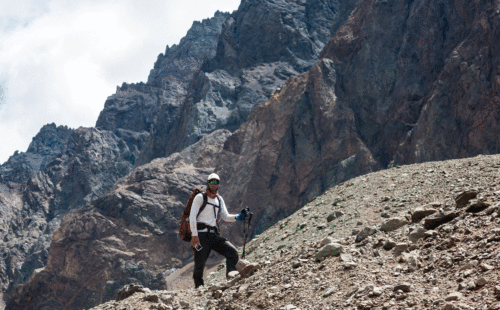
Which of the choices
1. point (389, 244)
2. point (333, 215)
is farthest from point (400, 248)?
point (333, 215)

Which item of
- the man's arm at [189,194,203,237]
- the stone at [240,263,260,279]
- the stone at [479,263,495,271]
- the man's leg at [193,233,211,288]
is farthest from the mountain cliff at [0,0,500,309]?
the stone at [479,263,495,271]

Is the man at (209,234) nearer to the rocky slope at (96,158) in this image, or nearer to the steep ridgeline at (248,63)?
the steep ridgeline at (248,63)

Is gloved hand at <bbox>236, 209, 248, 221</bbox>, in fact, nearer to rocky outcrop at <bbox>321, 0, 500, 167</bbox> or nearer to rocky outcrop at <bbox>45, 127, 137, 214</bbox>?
rocky outcrop at <bbox>321, 0, 500, 167</bbox>

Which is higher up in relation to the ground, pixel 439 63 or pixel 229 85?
pixel 229 85

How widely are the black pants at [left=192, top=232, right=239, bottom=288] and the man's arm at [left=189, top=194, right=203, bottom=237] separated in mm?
291

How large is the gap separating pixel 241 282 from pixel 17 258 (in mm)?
Answer: 133332

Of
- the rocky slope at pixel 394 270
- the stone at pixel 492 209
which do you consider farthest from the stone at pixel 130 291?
the stone at pixel 492 209

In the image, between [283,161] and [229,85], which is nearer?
[283,161]

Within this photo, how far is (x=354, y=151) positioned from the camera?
2896 inches

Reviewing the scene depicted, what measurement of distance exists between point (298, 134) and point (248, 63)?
58.1 m

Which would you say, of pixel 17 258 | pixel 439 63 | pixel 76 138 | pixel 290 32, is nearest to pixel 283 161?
pixel 439 63

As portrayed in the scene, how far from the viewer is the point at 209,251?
1052 centimetres

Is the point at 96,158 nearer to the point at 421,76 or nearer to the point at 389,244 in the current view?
the point at 421,76

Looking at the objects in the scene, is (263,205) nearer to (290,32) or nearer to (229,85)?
(229,85)
